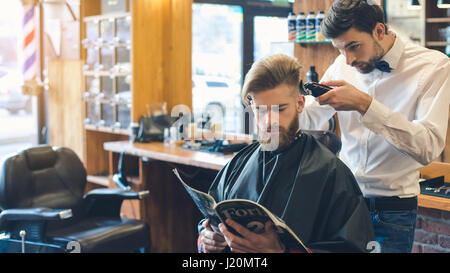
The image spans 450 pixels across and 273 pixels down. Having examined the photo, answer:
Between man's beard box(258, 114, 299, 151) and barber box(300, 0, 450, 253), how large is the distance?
142mm

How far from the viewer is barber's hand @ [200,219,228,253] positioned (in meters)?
1.70

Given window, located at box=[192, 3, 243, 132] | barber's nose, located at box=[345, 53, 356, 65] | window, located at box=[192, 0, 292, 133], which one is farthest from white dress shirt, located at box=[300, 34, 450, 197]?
window, located at box=[192, 3, 243, 132]

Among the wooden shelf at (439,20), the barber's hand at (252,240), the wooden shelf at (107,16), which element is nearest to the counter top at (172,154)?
the wooden shelf at (107,16)

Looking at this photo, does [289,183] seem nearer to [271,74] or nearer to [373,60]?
[271,74]

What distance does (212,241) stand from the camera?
1.71 m

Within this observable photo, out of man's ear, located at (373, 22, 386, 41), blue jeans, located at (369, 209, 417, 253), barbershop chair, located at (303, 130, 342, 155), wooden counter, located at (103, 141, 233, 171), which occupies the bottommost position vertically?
blue jeans, located at (369, 209, 417, 253)

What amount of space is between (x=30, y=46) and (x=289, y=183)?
4.29 meters

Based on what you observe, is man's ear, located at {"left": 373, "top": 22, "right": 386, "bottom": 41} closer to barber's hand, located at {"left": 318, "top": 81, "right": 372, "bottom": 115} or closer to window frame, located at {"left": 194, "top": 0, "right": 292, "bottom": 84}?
barber's hand, located at {"left": 318, "top": 81, "right": 372, "bottom": 115}

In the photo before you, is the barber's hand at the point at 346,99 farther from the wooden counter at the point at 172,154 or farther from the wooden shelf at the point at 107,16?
the wooden shelf at the point at 107,16

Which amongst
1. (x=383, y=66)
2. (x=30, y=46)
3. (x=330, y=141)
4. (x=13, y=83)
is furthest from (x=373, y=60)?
(x=13, y=83)

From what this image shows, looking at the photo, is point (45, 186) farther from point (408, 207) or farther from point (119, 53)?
point (408, 207)
